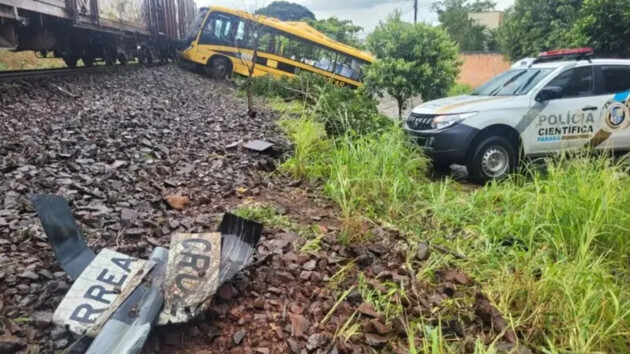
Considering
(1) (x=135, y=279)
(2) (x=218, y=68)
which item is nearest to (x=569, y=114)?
(1) (x=135, y=279)

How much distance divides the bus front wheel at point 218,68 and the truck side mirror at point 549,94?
1147cm

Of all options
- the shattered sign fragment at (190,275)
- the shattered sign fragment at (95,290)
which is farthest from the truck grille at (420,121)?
the shattered sign fragment at (95,290)

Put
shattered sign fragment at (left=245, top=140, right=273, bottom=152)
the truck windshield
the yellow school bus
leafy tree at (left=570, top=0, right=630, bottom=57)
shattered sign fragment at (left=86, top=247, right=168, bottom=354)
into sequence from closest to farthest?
1. shattered sign fragment at (left=86, top=247, right=168, bottom=354)
2. shattered sign fragment at (left=245, top=140, right=273, bottom=152)
3. the truck windshield
4. leafy tree at (left=570, top=0, right=630, bottom=57)
5. the yellow school bus

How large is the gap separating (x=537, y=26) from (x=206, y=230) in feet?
66.7

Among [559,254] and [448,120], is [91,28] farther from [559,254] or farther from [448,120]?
[559,254]

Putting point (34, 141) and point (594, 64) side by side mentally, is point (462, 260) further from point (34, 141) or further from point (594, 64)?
point (594, 64)

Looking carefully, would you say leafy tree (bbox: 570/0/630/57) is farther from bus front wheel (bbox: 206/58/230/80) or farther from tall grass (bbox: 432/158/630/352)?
bus front wheel (bbox: 206/58/230/80)

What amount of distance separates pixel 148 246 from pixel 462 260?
187 cm

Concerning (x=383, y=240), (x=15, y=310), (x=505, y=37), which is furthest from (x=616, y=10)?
(x=15, y=310)

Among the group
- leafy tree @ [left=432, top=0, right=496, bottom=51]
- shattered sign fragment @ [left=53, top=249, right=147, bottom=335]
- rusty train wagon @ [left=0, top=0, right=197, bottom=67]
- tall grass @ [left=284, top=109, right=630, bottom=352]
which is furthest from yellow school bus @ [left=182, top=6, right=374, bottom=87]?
leafy tree @ [left=432, top=0, right=496, bottom=51]

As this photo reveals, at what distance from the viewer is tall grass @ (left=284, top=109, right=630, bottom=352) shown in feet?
6.61

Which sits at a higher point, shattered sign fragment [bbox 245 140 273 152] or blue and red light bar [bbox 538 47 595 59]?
blue and red light bar [bbox 538 47 595 59]

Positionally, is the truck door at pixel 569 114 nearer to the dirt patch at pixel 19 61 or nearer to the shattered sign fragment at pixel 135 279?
the shattered sign fragment at pixel 135 279

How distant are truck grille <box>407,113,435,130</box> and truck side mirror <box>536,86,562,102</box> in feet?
4.78
